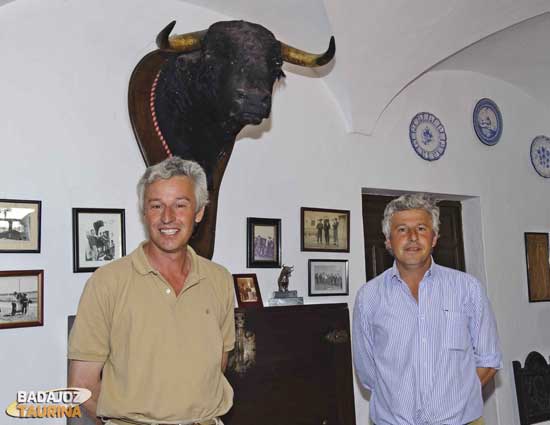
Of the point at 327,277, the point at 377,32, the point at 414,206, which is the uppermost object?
the point at 377,32

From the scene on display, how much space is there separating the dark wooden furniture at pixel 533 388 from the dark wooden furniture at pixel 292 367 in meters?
1.49

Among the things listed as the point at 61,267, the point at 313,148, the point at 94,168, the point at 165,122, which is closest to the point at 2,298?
the point at 61,267

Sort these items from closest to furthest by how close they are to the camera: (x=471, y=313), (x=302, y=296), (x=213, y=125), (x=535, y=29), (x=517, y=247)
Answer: (x=471, y=313) → (x=213, y=125) → (x=302, y=296) → (x=535, y=29) → (x=517, y=247)

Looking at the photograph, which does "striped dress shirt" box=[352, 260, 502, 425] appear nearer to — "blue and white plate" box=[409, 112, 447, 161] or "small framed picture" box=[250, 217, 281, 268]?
"small framed picture" box=[250, 217, 281, 268]

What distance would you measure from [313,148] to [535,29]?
1.49 meters

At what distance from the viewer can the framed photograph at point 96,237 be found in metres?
2.33

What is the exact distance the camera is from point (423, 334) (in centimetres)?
190

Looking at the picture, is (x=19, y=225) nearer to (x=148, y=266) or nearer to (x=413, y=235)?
(x=148, y=266)

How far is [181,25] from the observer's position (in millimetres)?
2729

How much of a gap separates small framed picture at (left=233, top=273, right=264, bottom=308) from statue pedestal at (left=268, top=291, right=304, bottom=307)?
0.06 metres

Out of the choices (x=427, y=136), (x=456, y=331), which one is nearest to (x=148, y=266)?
(x=456, y=331)

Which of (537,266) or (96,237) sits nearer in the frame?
(96,237)

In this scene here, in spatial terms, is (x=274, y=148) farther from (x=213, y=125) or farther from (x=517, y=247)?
(x=517, y=247)

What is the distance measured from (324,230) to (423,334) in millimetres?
1179
